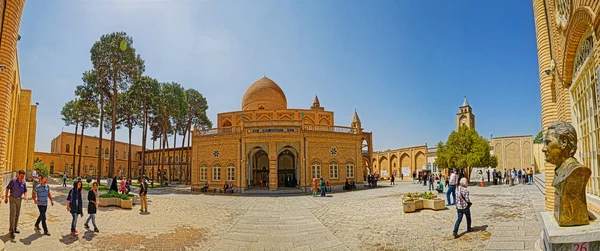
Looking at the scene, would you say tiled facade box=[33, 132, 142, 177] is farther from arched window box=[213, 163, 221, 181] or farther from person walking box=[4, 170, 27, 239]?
person walking box=[4, 170, 27, 239]

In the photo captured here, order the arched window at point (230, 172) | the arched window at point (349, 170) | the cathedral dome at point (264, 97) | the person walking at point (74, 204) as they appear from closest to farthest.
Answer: the person walking at point (74, 204)
the arched window at point (230, 172)
the arched window at point (349, 170)
the cathedral dome at point (264, 97)

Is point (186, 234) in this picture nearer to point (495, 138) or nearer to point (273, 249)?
point (273, 249)

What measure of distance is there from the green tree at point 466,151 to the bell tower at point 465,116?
23.8m

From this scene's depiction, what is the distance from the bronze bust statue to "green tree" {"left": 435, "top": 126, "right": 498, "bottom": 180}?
25.6m

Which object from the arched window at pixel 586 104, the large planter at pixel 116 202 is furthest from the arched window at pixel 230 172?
the arched window at pixel 586 104

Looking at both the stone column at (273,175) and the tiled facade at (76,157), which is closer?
the stone column at (273,175)

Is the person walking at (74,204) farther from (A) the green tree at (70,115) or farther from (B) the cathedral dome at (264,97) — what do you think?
(A) the green tree at (70,115)

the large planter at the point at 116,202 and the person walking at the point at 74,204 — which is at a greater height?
the person walking at the point at 74,204

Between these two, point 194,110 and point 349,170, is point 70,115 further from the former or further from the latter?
point 349,170

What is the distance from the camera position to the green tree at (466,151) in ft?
89.7

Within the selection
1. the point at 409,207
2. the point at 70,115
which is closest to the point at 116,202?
the point at 409,207

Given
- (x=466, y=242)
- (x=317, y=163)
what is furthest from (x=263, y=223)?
(x=317, y=163)

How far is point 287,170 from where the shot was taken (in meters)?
32.8

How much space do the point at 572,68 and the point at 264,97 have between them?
3123 centimetres
